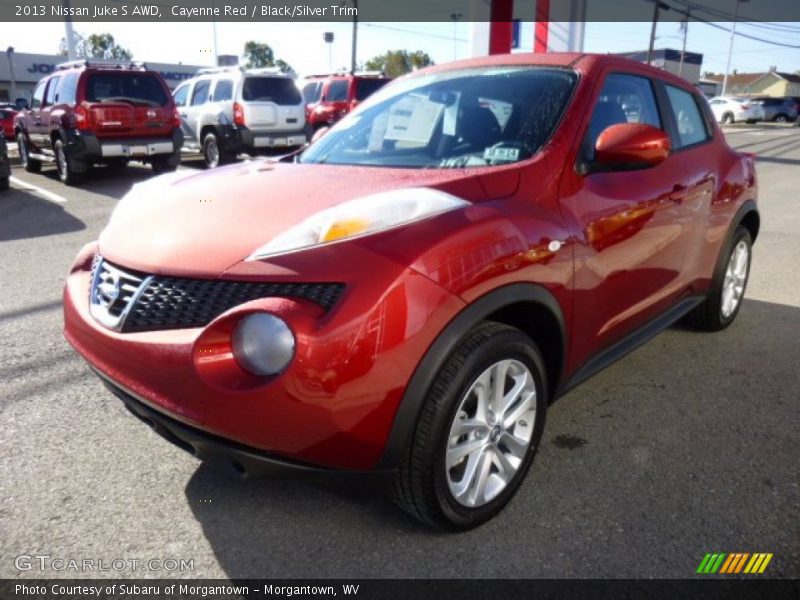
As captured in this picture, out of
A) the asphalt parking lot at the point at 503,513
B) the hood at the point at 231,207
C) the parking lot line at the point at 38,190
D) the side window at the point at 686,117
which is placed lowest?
the asphalt parking lot at the point at 503,513

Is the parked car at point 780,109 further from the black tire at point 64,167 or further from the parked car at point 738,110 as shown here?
the black tire at point 64,167

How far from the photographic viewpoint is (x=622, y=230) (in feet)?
8.89

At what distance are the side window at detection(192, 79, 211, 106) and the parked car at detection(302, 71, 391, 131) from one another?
2759 mm

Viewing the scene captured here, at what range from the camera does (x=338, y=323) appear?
176 cm

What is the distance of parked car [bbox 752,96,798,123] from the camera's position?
41.6 metres

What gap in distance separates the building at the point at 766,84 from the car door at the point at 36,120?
297 ft

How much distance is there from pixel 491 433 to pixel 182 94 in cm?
1419

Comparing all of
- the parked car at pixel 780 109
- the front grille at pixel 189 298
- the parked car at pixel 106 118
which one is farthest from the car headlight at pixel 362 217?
the parked car at pixel 780 109

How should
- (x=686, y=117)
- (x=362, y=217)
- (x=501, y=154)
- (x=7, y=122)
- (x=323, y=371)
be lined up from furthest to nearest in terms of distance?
(x=7, y=122), (x=686, y=117), (x=501, y=154), (x=362, y=217), (x=323, y=371)

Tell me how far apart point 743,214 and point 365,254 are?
10.6 feet

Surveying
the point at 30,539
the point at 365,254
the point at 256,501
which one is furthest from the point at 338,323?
the point at 30,539

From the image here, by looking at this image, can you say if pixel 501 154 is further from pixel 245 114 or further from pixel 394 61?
pixel 394 61

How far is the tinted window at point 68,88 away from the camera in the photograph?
1021cm

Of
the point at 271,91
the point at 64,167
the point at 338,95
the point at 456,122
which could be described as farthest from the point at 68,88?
the point at 456,122
